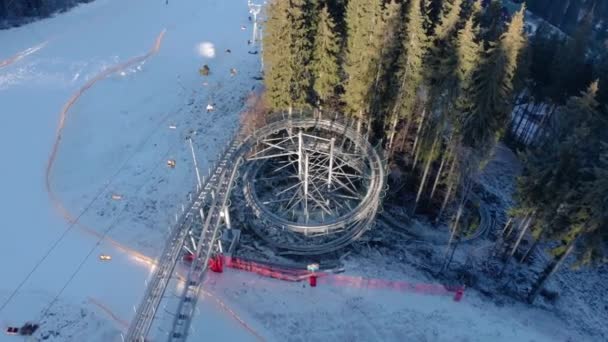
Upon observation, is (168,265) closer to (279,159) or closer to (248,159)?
(248,159)

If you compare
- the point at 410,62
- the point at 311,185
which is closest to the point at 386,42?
the point at 410,62

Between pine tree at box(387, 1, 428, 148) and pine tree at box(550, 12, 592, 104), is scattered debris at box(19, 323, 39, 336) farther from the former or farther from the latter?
pine tree at box(550, 12, 592, 104)

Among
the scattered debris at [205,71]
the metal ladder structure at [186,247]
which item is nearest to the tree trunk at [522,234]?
the metal ladder structure at [186,247]

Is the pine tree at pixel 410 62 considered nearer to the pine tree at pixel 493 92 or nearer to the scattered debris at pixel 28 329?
the pine tree at pixel 493 92

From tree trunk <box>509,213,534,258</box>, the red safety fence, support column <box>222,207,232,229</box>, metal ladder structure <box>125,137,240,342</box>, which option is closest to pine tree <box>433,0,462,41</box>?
tree trunk <box>509,213,534,258</box>

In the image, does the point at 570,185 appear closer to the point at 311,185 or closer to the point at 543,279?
the point at 543,279

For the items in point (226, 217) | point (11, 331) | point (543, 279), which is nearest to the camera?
point (11, 331)
